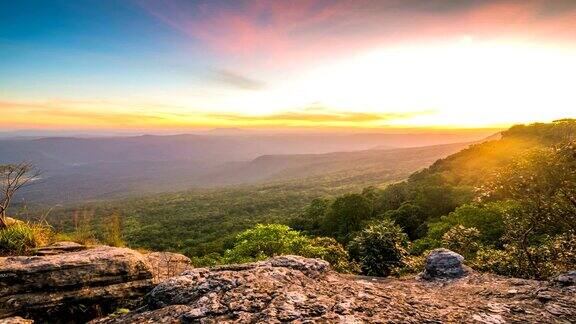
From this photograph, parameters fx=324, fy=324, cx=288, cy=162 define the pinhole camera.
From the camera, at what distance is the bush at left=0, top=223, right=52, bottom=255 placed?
33.6 ft

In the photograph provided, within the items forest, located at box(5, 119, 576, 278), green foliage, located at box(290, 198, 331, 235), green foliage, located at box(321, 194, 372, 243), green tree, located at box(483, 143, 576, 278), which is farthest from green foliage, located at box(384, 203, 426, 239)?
green tree, located at box(483, 143, 576, 278)

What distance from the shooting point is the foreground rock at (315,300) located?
577 cm

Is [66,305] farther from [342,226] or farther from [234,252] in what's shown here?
[342,226]

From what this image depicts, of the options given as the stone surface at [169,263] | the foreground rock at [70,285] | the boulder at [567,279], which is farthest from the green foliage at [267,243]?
the boulder at [567,279]

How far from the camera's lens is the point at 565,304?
6668 millimetres

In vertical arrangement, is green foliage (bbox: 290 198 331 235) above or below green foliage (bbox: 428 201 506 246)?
below

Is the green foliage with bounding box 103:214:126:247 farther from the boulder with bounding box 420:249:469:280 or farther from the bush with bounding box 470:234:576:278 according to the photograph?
the bush with bounding box 470:234:576:278

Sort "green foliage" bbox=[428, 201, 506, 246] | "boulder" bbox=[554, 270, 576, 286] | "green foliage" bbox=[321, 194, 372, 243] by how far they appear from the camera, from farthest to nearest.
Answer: "green foliage" bbox=[321, 194, 372, 243] < "green foliage" bbox=[428, 201, 506, 246] < "boulder" bbox=[554, 270, 576, 286]

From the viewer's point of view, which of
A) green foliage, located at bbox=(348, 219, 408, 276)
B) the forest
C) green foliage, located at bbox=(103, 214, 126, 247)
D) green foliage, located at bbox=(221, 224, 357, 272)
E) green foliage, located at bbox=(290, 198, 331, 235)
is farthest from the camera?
green foliage, located at bbox=(290, 198, 331, 235)

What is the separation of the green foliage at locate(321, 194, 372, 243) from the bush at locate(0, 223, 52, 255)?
47.0 metres

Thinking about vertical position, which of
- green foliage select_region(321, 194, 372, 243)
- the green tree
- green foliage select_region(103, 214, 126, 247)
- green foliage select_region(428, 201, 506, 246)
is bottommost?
green foliage select_region(321, 194, 372, 243)

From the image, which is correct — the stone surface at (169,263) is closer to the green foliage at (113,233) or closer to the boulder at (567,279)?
the green foliage at (113,233)

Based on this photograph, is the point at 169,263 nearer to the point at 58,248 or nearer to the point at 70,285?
the point at 58,248

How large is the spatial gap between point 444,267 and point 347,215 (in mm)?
47027
